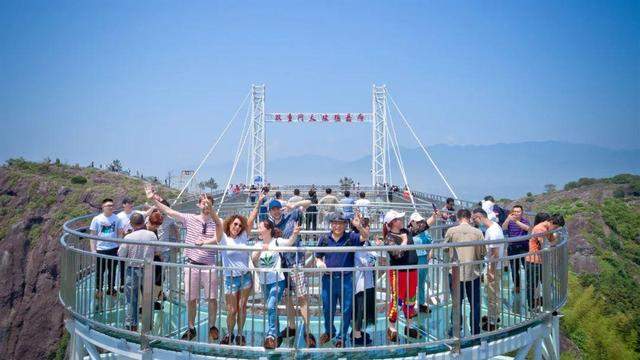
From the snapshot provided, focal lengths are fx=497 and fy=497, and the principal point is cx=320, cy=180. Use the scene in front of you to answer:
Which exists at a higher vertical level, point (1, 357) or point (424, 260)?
point (424, 260)

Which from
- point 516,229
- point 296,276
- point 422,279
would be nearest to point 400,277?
point 422,279

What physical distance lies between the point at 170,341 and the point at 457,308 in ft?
10.5

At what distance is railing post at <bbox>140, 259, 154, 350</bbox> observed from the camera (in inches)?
217

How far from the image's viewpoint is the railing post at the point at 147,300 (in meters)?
5.52

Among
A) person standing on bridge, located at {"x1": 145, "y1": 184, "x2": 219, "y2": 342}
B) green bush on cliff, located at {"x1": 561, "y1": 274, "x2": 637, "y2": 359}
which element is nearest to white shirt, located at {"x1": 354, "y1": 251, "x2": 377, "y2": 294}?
person standing on bridge, located at {"x1": 145, "y1": 184, "x2": 219, "y2": 342}

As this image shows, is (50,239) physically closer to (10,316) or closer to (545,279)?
(10,316)

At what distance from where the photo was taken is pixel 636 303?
39.6 metres

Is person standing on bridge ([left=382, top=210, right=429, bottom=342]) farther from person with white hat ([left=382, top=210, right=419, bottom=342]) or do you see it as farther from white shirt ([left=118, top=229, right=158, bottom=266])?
white shirt ([left=118, top=229, right=158, bottom=266])

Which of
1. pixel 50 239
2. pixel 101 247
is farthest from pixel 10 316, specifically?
pixel 101 247

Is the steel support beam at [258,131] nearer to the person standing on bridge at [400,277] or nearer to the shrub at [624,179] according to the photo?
the person standing on bridge at [400,277]

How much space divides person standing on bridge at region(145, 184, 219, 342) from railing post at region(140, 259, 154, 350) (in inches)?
16.0

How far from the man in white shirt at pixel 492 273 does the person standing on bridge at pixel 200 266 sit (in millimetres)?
3238

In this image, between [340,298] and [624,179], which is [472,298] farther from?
[624,179]

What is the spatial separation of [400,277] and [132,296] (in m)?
3.35
